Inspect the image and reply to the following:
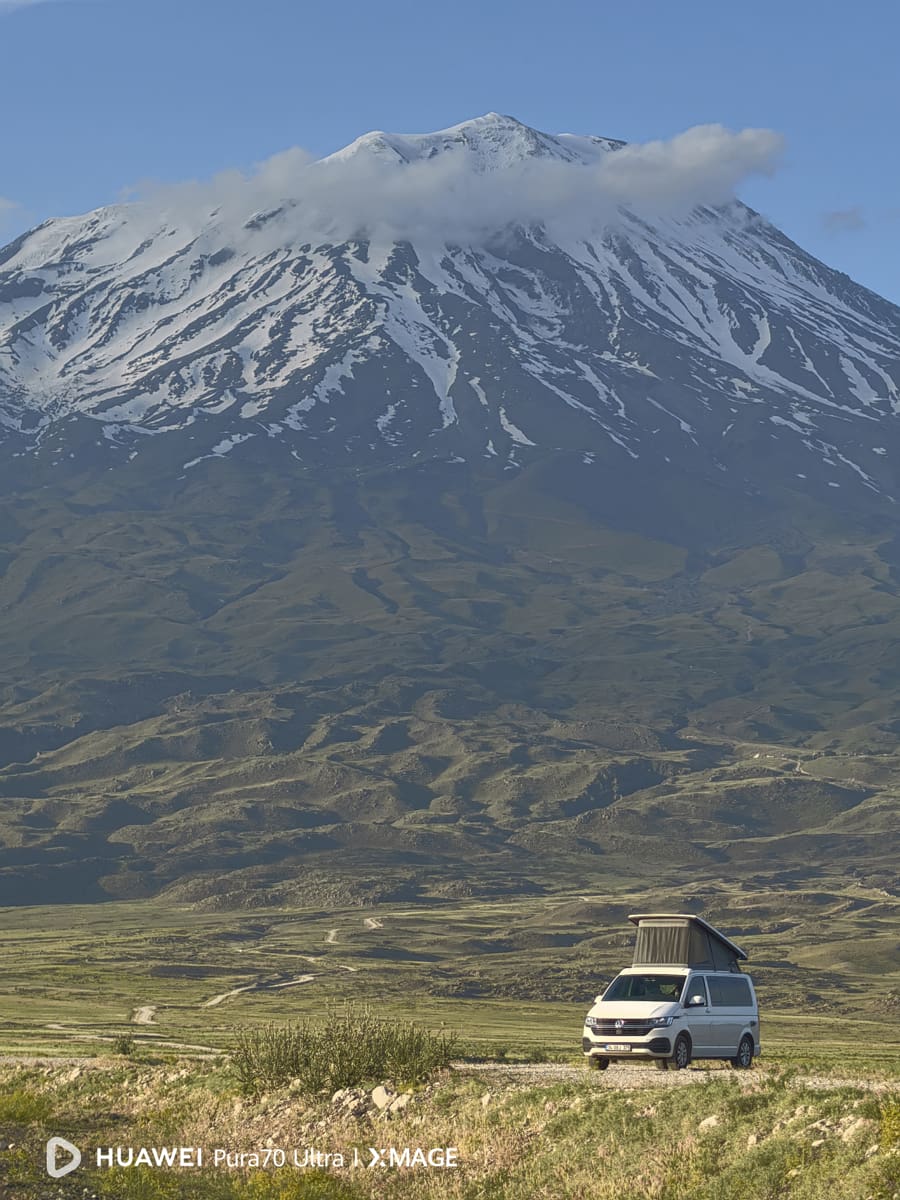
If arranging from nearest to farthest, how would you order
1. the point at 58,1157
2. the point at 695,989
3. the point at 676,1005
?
the point at 58,1157 → the point at 676,1005 → the point at 695,989

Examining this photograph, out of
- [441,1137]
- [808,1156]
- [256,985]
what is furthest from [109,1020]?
[808,1156]

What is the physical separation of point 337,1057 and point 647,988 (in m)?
6.95

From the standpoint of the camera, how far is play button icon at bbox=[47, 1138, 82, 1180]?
24375mm

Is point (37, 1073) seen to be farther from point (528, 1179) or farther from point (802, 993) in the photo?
point (802, 993)

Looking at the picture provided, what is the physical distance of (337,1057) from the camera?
32.1 m

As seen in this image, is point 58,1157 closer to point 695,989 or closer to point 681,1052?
point 681,1052

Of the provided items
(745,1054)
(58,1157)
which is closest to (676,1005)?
(745,1054)

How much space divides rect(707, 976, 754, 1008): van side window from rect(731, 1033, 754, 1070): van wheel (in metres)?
0.77

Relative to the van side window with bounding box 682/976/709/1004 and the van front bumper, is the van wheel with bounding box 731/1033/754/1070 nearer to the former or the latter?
the van side window with bounding box 682/976/709/1004

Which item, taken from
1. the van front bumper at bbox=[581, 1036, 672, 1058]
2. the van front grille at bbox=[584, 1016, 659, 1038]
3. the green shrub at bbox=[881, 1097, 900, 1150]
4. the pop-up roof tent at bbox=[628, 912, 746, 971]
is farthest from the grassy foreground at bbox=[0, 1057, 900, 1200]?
the pop-up roof tent at bbox=[628, 912, 746, 971]

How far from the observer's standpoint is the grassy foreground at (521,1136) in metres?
23.7

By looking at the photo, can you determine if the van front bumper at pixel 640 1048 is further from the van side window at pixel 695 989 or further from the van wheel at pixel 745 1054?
the van wheel at pixel 745 1054

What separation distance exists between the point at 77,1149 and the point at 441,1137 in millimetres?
6488

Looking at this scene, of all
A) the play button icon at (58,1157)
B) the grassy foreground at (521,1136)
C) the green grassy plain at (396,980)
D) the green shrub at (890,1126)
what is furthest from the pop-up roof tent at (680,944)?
the play button icon at (58,1157)
